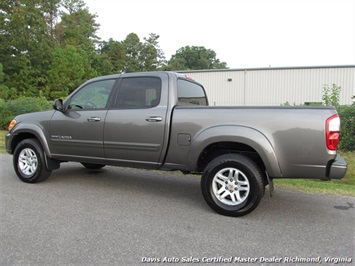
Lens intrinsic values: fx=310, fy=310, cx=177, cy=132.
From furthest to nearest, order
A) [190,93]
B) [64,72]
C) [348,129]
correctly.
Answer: [64,72] < [348,129] < [190,93]

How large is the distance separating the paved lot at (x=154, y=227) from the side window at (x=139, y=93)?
4.78ft

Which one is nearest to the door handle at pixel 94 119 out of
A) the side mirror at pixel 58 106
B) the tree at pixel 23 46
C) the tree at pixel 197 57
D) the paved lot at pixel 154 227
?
→ the side mirror at pixel 58 106

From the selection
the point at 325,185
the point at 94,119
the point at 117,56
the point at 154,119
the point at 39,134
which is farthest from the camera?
the point at 117,56

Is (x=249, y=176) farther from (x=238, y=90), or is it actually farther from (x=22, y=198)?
(x=238, y=90)

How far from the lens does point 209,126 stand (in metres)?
4.16

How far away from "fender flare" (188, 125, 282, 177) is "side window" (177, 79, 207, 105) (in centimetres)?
85

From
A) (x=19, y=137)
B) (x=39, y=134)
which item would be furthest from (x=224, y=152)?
(x=19, y=137)

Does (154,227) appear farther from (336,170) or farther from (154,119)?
(336,170)

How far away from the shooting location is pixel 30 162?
18.5ft

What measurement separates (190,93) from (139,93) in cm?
88

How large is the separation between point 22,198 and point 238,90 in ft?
73.0

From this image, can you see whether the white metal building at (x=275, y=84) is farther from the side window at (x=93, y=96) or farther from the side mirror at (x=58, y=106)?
the side mirror at (x=58, y=106)

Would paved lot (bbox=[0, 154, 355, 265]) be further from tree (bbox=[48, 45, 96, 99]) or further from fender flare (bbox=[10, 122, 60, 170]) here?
tree (bbox=[48, 45, 96, 99])

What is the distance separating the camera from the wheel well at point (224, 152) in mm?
4202
